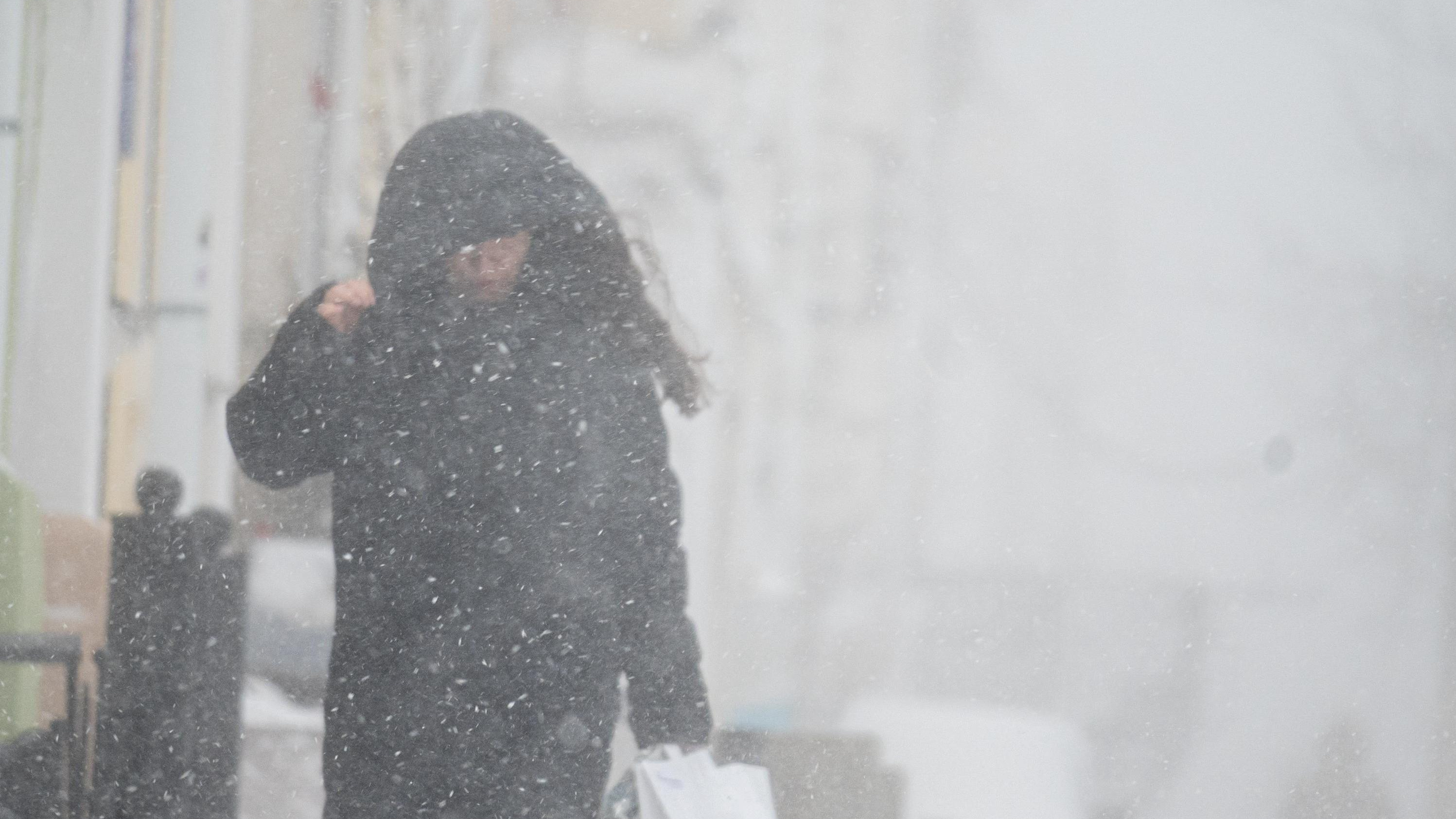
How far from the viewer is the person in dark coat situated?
873 millimetres

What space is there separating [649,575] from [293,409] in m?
0.35

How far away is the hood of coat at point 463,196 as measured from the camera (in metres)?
0.89

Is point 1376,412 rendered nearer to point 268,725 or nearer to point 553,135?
point 553,135

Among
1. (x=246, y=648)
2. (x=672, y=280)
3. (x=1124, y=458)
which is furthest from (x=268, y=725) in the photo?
(x=1124, y=458)

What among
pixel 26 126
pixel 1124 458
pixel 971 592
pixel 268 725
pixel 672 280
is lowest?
pixel 268 725

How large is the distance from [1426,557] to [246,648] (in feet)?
3.71

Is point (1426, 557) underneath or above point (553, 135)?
underneath

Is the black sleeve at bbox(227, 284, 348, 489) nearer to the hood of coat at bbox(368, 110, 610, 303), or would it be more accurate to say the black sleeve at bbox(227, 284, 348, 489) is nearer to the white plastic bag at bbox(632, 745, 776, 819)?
the hood of coat at bbox(368, 110, 610, 303)

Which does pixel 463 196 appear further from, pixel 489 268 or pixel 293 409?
pixel 293 409

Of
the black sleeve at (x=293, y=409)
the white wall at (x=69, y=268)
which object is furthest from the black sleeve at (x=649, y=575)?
the white wall at (x=69, y=268)

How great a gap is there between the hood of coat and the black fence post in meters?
0.32

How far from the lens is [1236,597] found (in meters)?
0.96

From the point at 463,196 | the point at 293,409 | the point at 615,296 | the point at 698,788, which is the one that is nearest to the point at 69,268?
the point at 293,409

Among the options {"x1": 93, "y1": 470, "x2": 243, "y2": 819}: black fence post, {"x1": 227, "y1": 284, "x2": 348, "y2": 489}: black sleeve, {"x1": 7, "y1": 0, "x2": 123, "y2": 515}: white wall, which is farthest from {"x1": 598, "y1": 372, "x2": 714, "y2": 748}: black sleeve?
{"x1": 7, "y1": 0, "x2": 123, "y2": 515}: white wall
